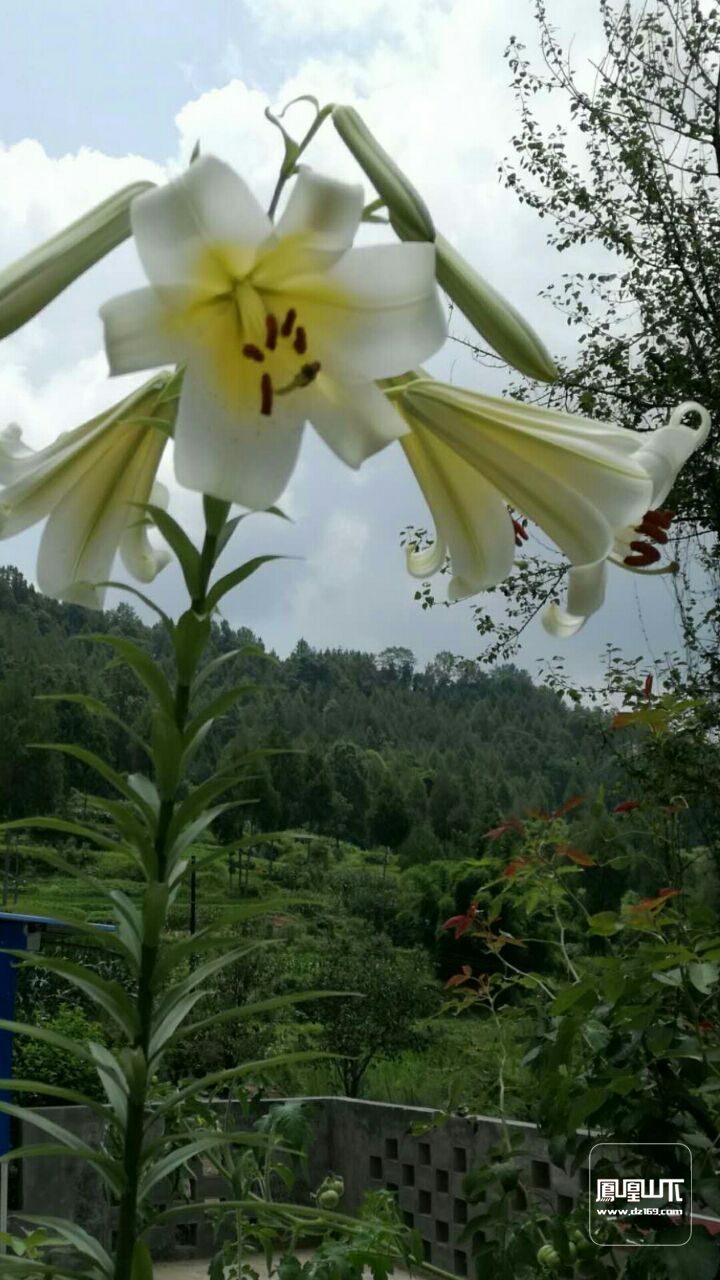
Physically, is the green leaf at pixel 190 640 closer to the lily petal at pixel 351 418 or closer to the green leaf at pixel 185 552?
the green leaf at pixel 185 552

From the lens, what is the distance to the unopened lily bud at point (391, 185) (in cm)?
43

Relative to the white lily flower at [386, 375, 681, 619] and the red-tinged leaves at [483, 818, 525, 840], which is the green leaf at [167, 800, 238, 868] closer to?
the white lily flower at [386, 375, 681, 619]

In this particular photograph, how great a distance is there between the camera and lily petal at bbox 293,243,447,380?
0.39m

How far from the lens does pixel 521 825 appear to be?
1777 millimetres

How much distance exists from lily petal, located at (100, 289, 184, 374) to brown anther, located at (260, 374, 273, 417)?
0.03 metres

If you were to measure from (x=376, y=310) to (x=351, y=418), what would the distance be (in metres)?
0.04

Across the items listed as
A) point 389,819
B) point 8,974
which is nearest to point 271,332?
point 8,974

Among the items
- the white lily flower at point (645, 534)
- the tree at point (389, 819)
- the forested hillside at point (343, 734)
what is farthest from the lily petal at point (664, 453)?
the tree at point (389, 819)

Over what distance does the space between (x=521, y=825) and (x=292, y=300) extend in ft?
4.68

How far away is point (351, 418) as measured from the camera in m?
0.42

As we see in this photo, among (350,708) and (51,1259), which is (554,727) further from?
(51,1259)

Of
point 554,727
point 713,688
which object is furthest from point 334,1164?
point 554,727

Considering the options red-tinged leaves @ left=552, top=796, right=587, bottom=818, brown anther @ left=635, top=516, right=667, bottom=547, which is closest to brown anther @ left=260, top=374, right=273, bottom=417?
brown anther @ left=635, top=516, right=667, bottom=547

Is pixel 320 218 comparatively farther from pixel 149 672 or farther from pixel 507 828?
pixel 507 828
